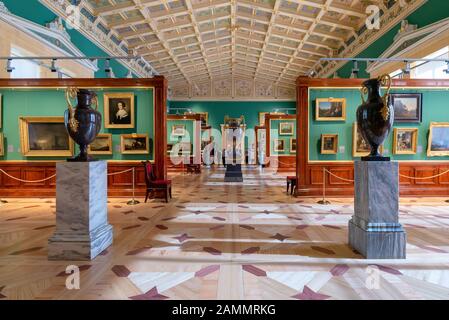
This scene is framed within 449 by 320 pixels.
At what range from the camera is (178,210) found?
6738 mm

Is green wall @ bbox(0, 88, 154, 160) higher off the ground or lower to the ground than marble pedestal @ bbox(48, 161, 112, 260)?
higher

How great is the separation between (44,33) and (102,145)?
14.5 feet

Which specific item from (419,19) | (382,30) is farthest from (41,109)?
(382,30)

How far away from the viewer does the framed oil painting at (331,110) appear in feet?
28.3

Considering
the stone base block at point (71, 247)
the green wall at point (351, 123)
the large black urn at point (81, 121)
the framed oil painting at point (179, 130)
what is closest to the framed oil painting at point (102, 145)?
the large black urn at point (81, 121)

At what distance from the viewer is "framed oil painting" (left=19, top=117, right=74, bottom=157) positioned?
8.49 m

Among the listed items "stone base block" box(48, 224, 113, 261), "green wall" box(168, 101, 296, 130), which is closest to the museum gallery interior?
"stone base block" box(48, 224, 113, 261)

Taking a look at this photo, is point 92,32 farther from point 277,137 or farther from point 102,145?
point 277,137

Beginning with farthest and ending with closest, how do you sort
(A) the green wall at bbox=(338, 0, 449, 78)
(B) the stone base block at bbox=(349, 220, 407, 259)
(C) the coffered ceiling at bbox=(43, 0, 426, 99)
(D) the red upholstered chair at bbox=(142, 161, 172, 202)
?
1. (C) the coffered ceiling at bbox=(43, 0, 426, 99)
2. (A) the green wall at bbox=(338, 0, 449, 78)
3. (D) the red upholstered chair at bbox=(142, 161, 172, 202)
4. (B) the stone base block at bbox=(349, 220, 407, 259)

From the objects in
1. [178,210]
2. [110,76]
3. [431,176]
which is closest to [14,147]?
[110,76]

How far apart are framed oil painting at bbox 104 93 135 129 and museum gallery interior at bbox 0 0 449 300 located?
0.11ft

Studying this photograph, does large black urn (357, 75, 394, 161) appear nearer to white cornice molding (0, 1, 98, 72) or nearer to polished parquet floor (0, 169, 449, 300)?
polished parquet floor (0, 169, 449, 300)

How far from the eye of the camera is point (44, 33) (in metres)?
9.31

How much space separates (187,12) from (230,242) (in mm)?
12340
